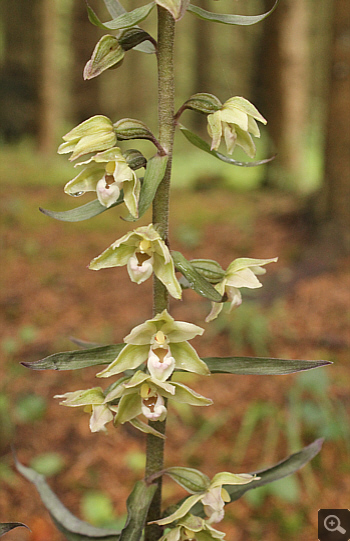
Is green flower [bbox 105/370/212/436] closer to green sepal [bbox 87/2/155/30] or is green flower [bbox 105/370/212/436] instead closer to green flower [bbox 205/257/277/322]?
green flower [bbox 205/257/277/322]

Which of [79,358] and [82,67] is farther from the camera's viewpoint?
[82,67]

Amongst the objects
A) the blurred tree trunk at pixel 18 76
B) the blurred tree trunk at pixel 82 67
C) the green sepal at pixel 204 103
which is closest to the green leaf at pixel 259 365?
the green sepal at pixel 204 103

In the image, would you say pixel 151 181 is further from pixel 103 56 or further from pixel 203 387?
pixel 203 387

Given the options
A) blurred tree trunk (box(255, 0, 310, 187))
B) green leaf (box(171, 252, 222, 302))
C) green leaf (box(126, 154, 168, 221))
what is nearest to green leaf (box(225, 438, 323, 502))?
green leaf (box(171, 252, 222, 302))

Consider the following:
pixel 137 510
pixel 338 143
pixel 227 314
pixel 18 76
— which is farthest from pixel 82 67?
pixel 137 510

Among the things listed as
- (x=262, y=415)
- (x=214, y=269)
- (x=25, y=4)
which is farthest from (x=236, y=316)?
(x=25, y=4)

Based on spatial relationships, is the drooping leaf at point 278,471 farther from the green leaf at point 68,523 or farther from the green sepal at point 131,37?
the green sepal at point 131,37

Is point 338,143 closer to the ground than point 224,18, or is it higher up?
closer to the ground
